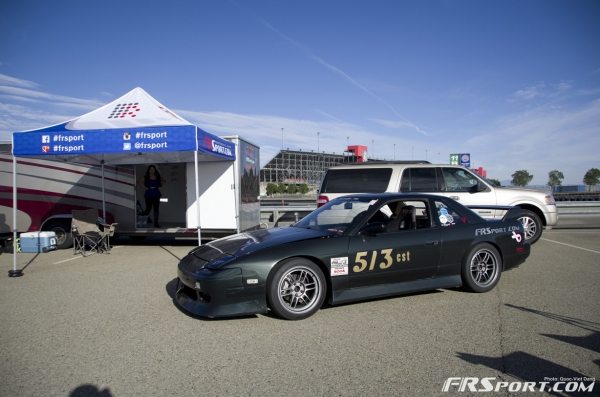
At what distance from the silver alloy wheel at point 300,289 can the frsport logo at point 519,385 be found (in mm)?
1692

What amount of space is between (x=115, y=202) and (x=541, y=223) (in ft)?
35.3

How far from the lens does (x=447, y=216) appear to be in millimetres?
5152

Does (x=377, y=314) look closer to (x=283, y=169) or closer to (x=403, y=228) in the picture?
(x=403, y=228)

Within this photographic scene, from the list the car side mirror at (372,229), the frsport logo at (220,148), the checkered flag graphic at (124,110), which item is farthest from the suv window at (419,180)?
the checkered flag graphic at (124,110)

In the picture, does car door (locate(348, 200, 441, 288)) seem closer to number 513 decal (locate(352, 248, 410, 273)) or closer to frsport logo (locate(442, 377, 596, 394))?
number 513 decal (locate(352, 248, 410, 273))

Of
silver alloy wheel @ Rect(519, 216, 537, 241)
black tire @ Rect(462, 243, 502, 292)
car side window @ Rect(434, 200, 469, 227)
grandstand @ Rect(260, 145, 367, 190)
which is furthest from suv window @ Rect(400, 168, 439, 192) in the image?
grandstand @ Rect(260, 145, 367, 190)

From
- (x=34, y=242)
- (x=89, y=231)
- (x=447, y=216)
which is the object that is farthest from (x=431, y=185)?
(x=34, y=242)

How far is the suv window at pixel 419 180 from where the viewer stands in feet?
28.9

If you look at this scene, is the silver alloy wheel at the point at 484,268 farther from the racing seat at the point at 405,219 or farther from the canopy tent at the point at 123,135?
the canopy tent at the point at 123,135

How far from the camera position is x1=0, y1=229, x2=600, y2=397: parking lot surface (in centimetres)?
280

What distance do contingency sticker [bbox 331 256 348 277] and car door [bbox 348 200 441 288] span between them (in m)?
0.05

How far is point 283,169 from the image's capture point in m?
103

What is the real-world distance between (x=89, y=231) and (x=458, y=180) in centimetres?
864

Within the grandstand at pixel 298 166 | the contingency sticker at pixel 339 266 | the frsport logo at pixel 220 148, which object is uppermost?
the grandstand at pixel 298 166
